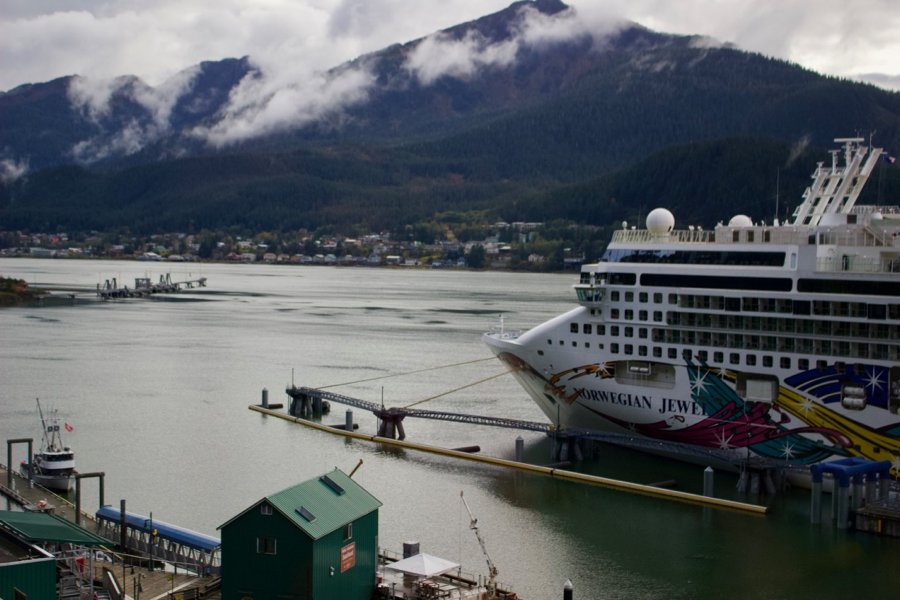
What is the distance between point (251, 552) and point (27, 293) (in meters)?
99.3

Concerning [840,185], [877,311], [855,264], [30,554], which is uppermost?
[840,185]

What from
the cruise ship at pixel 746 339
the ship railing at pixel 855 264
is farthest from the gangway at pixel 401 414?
the ship railing at pixel 855 264

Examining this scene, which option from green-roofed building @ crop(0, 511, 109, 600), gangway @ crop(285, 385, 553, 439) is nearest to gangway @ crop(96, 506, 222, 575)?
green-roofed building @ crop(0, 511, 109, 600)

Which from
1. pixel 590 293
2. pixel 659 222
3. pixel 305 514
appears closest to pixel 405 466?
pixel 590 293

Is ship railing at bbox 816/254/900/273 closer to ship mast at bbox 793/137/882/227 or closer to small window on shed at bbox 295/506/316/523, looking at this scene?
ship mast at bbox 793/137/882/227

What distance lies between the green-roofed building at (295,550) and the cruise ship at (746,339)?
44.0ft

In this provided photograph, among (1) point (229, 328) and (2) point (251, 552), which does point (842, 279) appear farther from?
(1) point (229, 328)

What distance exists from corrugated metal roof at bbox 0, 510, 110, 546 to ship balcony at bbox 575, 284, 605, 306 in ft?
52.9

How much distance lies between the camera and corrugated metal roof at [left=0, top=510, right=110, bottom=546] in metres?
20.1

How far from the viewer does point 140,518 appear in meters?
26.0

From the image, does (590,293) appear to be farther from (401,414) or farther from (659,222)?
(401,414)

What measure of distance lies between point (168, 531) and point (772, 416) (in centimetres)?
1535

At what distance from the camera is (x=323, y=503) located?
20297 mm

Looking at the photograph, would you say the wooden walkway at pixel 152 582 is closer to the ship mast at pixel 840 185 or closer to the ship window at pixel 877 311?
the ship window at pixel 877 311
